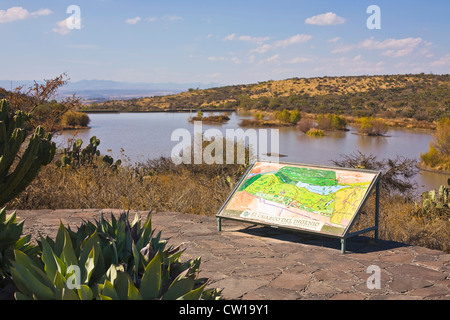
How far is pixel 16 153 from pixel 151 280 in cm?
423

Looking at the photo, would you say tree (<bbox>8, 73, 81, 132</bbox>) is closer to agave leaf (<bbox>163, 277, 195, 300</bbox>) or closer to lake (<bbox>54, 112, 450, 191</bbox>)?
lake (<bbox>54, 112, 450, 191</bbox>)

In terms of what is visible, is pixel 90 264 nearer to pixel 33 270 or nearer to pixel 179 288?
pixel 33 270

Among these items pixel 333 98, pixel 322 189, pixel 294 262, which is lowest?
pixel 294 262

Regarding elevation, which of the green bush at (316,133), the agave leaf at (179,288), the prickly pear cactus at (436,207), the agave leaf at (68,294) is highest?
the agave leaf at (68,294)

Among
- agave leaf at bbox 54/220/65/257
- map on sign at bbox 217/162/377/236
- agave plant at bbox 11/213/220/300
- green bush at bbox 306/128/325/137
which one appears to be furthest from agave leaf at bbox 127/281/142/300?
green bush at bbox 306/128/325/137

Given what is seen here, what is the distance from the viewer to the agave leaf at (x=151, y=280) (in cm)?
261

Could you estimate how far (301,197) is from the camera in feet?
19.6

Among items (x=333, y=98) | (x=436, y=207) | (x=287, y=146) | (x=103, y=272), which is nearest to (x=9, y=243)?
(x=103, y=272)

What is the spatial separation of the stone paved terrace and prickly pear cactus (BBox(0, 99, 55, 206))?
1.80ft

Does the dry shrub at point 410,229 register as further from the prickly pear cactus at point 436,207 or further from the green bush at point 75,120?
the green bush at point 75,120

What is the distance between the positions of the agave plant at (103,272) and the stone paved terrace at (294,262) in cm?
69

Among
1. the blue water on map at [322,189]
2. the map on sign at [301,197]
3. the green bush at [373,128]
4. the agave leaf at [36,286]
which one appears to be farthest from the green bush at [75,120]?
the agave leaf at [36,286]

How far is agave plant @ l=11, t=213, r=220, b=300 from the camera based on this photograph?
2582 millimetres
